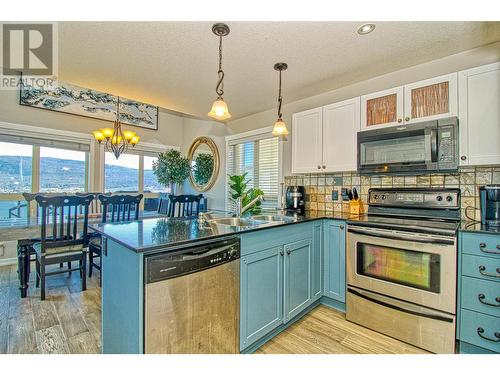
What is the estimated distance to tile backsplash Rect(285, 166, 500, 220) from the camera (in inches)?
79.3

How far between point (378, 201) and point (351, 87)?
1363 mm

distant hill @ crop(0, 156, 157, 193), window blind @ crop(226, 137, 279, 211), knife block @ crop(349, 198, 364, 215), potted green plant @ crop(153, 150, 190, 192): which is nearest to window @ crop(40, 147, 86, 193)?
distant hill @ crop(0, 156, 157, 193)

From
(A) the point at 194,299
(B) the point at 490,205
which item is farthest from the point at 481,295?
(A) the point at 194,299

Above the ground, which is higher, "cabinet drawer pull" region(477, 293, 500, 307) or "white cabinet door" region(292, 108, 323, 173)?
"white cabinet door" region(292, 108, 323, 173)

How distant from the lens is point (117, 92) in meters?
2.92

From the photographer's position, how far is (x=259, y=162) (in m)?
3.83

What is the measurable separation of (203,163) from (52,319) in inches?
126

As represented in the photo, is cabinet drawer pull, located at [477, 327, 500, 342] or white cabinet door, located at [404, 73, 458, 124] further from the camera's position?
white cabinet door, located at [404, 73, 458, 124]

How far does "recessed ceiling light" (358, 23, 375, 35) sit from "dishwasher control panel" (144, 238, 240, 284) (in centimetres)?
180

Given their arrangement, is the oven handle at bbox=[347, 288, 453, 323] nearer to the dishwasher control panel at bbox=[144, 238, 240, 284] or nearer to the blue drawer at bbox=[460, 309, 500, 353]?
the blue drawer at bbox=[460, 309, 500, 353]

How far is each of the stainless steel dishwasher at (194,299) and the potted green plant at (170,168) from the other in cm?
347

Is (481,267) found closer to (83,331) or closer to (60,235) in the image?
(83,331)
